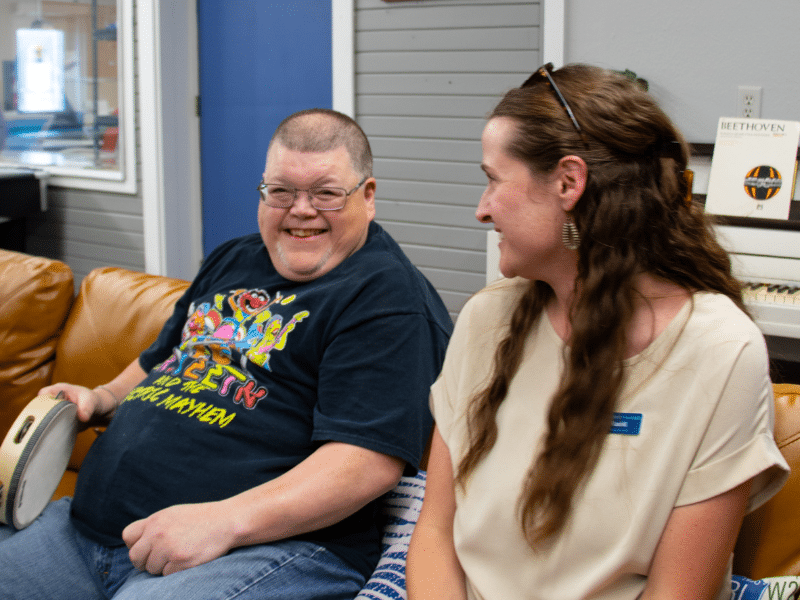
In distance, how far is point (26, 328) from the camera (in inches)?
87.2

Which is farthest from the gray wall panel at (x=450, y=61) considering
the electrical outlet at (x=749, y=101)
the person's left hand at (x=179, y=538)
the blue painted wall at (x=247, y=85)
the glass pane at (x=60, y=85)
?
the person's left hand at (x=179, y=538)

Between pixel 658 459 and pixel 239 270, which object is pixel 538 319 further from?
pixel 239 270

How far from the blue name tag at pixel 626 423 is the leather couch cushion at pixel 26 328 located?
1.81m

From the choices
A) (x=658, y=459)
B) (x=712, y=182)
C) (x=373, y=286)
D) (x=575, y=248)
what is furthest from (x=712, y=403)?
(x=712, y=182)

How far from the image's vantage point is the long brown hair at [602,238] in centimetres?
100

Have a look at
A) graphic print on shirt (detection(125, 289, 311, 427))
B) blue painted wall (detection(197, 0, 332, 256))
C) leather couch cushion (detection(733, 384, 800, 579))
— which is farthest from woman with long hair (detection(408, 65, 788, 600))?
blue painted wall (detection(197, 0, 332, 256))

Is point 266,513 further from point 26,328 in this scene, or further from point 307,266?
point 26,328

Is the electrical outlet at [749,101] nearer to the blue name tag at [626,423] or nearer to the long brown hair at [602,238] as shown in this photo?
the long brown hair at [602,238]

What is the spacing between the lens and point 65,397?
1704mm

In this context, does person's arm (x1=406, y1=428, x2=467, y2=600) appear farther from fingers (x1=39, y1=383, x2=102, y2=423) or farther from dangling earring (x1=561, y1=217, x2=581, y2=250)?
fingers (x1=39, y1=383, x2=102, y2=423)

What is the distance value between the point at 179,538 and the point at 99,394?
575mm

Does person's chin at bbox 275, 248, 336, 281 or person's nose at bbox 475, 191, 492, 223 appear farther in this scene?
person's chin at bbox 275, 248, 336, 281

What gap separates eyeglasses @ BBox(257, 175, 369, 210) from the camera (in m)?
1.61

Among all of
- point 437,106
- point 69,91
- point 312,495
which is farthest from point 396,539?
point 69,91
